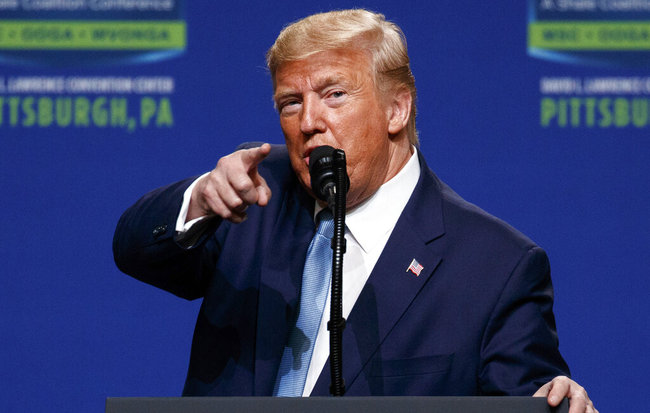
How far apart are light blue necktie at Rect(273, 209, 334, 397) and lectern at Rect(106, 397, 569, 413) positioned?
577mm

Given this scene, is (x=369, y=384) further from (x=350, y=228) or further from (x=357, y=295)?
(x=350, y=228)

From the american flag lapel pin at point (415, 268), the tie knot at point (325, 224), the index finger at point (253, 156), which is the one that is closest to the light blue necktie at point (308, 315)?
the tie knot at point (325, 224)

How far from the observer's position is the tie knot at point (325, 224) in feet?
6.16

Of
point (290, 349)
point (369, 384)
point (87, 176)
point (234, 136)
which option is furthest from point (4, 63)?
point (369, 384)

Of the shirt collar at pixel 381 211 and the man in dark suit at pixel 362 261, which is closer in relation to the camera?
the man in dark suit at pixel 362 261

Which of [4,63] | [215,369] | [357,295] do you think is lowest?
[215,369]

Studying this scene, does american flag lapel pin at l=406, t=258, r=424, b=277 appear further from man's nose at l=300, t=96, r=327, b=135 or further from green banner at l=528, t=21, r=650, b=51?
green banner at l=528, t=21, r=650, b=51

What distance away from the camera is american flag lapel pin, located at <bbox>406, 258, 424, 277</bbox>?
177 cm

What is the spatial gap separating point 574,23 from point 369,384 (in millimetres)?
1459

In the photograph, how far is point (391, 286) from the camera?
69.3 inches

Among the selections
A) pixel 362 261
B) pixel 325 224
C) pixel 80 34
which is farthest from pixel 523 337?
pixel 80 34

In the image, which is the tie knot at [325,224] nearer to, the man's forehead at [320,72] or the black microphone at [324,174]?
the man's forehead at [320,72]

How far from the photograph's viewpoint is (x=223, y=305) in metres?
1.85

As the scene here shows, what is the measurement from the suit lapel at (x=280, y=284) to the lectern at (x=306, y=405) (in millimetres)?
584
